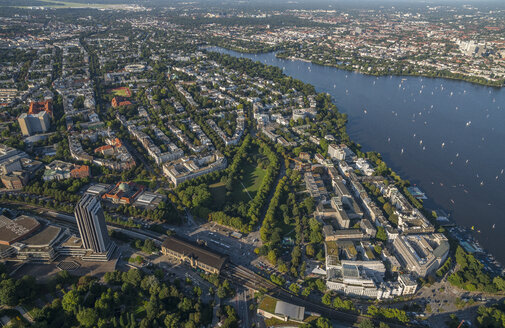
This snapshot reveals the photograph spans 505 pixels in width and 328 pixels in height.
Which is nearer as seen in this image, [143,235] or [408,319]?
[408,319]

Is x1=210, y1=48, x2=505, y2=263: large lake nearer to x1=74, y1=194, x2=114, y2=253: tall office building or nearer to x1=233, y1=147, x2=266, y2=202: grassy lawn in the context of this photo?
x1=233, y1=147, x2=266, y2=202: grassy lawn

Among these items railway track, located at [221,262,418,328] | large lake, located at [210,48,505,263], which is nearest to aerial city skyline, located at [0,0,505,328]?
railway track, located at [221,262,418,328]

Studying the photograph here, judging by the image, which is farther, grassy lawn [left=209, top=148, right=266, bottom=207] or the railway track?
grassy lawn [left=209, top=148, right=266, bottom=207]

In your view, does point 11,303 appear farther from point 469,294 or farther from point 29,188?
point 469,294

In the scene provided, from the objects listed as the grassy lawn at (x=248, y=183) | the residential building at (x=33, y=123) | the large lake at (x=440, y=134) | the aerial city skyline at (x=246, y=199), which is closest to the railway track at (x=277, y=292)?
the aerial city skyline at (x=246, y=199)

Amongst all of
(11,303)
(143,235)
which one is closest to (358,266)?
(143,235)

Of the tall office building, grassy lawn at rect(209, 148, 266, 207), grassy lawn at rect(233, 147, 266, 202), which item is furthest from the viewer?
grassy lawn at rect(233, 147, 266, 202)
